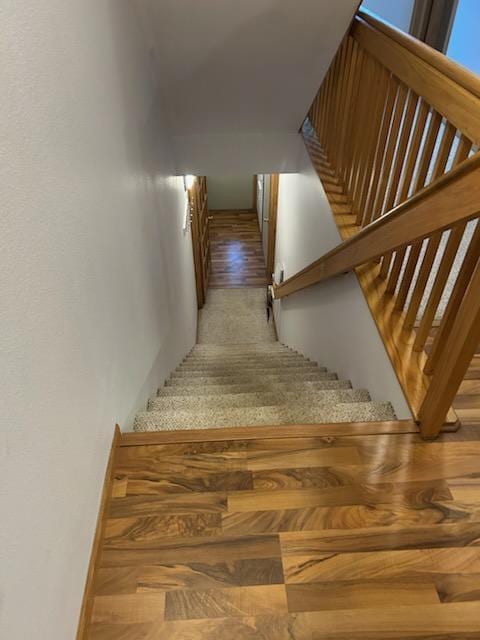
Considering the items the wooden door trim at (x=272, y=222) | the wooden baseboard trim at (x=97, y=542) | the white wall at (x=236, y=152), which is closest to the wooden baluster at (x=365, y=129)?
the white wall at (x=236, y=152)

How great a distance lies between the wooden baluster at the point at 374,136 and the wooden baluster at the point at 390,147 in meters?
0.13

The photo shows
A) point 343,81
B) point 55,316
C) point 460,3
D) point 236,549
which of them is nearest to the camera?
point 55,316

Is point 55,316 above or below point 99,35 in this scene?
below

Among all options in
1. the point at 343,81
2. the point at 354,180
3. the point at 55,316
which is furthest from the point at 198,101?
the point at 55,316

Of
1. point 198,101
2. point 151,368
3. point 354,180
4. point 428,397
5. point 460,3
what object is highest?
point 460,3

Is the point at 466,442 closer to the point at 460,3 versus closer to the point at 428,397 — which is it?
the point at 428,397

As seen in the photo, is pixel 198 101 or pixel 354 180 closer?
pixel 354 180

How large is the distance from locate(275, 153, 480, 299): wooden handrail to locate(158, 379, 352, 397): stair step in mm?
734

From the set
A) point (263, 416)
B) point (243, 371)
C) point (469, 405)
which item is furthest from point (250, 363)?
point (469, 405)

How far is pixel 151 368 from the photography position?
82.6 inches

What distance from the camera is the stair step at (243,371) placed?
2.92 metres

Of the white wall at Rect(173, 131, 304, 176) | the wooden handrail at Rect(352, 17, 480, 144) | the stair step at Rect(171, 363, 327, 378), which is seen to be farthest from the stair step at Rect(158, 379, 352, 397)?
the white wall at Rect(173, 131, 304, 176)

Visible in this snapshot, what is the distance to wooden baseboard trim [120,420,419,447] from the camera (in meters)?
1.43

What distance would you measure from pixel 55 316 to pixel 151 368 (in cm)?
123
